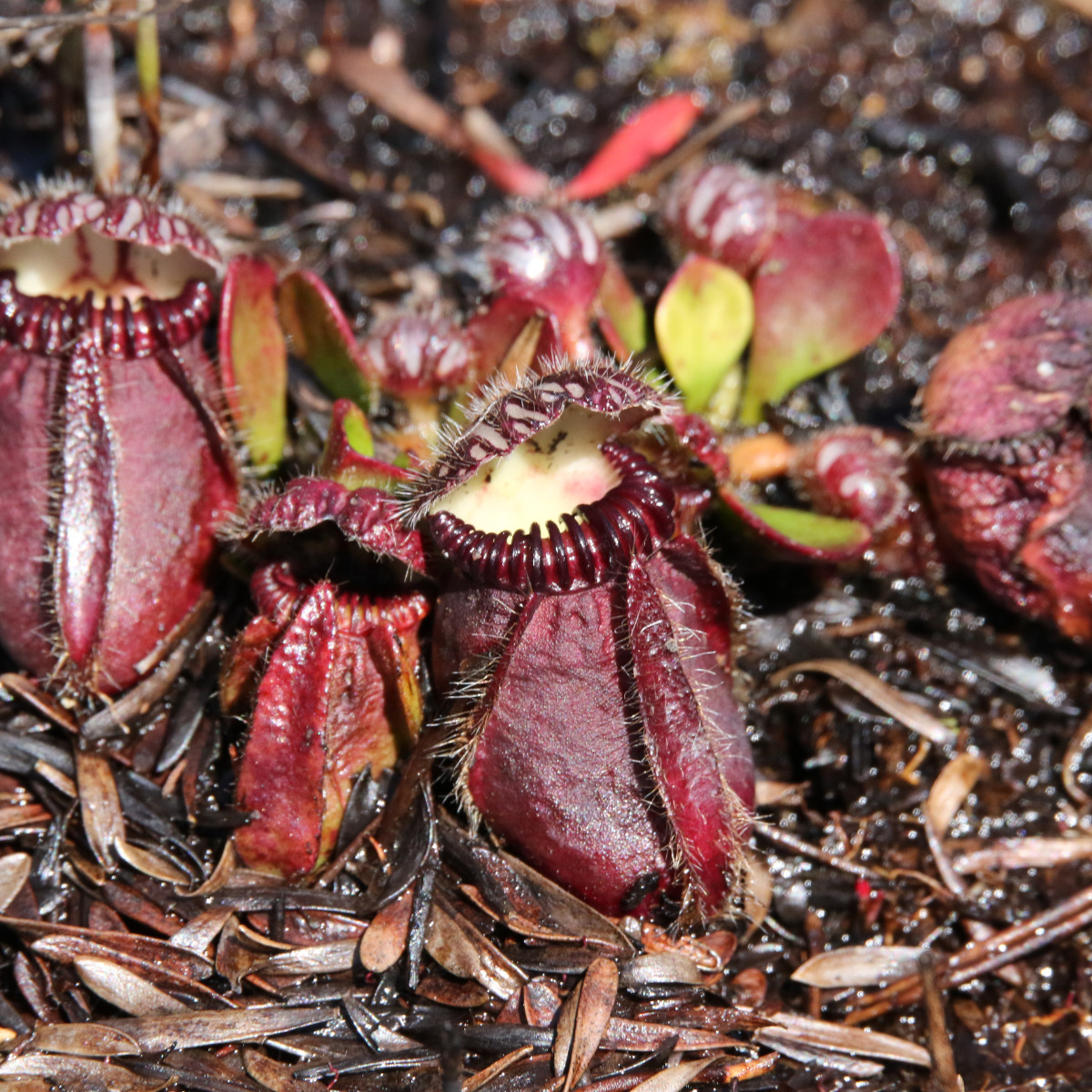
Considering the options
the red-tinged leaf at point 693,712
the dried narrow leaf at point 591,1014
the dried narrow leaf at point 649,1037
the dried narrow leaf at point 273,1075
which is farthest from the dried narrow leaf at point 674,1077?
the dried narrow leaf at point 273,1075

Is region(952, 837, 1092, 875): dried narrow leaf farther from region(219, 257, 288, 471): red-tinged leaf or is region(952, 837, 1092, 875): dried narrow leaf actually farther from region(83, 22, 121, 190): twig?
region(83, 22, 121, 190): twig

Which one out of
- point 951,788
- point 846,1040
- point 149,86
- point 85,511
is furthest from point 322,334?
point 846,1040

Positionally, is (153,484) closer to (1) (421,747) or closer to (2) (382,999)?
(1) (421,747)

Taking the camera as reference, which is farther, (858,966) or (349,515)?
(858,966)

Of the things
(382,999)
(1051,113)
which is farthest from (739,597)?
(1051,113)

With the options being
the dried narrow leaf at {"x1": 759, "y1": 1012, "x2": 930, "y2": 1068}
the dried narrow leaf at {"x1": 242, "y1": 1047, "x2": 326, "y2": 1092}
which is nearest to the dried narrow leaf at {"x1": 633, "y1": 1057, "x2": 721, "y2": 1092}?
the dried narrow leaf at {"x1": 759, "y1": 1012, "x2": 930, "y2": 1068}

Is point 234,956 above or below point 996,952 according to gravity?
above

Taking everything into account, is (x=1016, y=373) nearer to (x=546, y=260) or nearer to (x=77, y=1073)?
(x=546, y=260)
